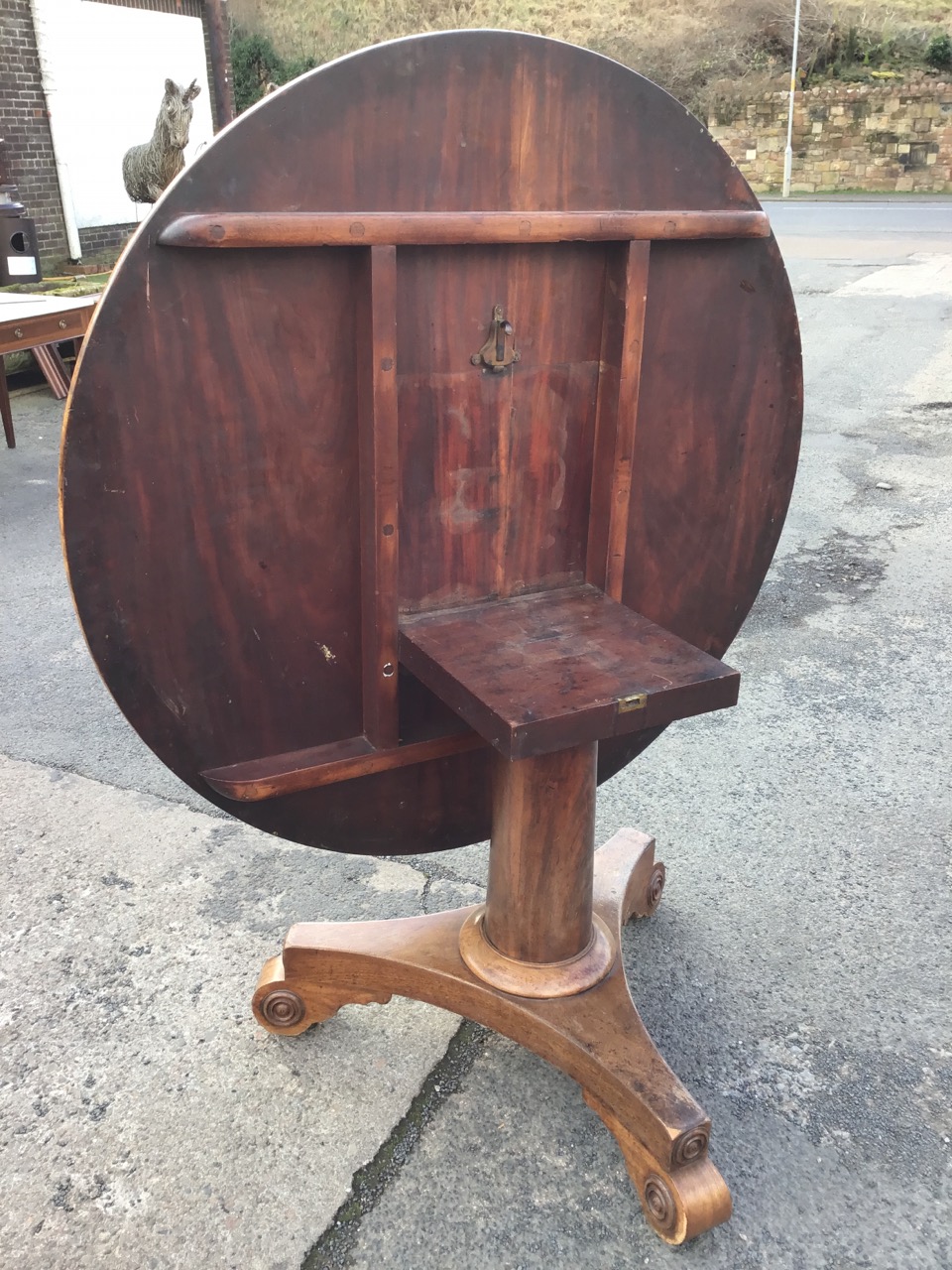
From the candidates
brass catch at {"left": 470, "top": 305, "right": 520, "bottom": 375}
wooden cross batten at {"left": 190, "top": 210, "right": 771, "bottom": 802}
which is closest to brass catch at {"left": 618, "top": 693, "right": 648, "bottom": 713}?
wooden cross batten at {"left": 190, "top": 210, "right": 771, "bottom": 802}

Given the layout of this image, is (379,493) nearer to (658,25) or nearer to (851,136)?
(851,136)

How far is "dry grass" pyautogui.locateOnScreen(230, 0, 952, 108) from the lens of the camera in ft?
108

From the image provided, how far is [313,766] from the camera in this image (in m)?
1.58

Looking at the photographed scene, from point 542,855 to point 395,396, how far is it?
78 centimetres

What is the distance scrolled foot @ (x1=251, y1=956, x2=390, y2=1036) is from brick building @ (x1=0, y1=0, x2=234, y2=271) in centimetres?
878

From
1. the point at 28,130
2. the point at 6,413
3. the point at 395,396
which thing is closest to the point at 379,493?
the point at 395,396

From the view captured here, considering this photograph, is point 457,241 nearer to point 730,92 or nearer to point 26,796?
point 26,796

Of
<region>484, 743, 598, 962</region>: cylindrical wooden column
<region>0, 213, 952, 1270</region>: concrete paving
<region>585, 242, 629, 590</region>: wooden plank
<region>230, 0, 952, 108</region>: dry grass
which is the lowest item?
<region>0, 213, 952, 1270</region>: concrete paving

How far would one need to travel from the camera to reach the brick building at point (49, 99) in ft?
29.8

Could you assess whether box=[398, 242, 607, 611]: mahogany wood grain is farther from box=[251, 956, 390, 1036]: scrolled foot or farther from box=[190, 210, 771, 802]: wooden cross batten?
box=[251, 956, 390, 1036]: scrolled foot

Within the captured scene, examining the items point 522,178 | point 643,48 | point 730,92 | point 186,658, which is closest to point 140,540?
point 186,658

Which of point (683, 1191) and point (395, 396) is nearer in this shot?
point (395, 396)

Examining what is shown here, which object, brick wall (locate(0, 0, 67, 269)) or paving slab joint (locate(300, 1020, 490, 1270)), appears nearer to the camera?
paving slab joint (locate(300, 1020, 490, 1270))

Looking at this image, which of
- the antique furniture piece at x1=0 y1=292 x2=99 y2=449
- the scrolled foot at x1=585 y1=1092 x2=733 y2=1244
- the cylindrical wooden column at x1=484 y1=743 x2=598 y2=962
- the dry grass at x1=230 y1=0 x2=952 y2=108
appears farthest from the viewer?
the dry grass at x1=230 y1=0 x2=952 y2=108
